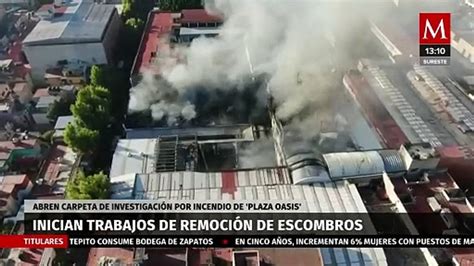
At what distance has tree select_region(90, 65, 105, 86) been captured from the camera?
19844 millimetres

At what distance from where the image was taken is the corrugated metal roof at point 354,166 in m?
14.3

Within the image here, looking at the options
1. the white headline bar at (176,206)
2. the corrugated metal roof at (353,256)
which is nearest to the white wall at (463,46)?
the white headline bar at (176,206)

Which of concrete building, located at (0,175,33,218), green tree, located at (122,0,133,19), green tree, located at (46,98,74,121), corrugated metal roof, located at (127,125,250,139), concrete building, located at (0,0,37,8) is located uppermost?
concrete building, located at (0,0,37,8)

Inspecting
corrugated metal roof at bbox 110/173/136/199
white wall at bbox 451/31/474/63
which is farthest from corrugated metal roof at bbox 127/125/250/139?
white wall at bbox 451/31/474/63

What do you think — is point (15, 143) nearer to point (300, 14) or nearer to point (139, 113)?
point (139, 113)

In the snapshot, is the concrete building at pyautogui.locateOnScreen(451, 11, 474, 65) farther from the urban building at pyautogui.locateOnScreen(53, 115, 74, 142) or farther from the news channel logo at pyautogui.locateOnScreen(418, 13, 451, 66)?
the urban building at pyautogui.locateOnScreen(53, 115, 74, 142)

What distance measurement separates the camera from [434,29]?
18.2 m

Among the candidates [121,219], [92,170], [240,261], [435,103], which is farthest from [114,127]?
[435,103]

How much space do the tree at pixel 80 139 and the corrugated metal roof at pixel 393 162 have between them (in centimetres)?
1104

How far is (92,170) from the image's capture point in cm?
1723

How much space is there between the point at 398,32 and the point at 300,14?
→ 5909mm

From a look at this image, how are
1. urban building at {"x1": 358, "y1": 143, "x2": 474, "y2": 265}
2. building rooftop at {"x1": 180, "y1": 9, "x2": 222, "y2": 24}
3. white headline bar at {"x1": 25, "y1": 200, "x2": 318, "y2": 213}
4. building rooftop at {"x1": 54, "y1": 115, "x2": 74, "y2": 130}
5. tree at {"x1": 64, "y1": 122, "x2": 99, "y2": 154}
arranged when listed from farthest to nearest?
building rooftop at {"x1": 180, "y1": 9, "x2": 222, "y2": 24} → building rooftop at {"x1": 54, "y1": 115, "x2": 74, "y2": 130} → tree at {"x1": 64, "y1": 122, "x2": 99, "y2": 154} → white headline bar at {"x1": 25, "y1": 200, "x2": 318, "y2": 213} → urban building at {"x1": 358, "y1": 143, "x2": 474, "y2": 265}

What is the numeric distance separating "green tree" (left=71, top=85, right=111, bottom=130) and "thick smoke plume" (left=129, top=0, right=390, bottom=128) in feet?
4.07

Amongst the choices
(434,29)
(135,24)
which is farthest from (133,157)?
Result: (434,29)
